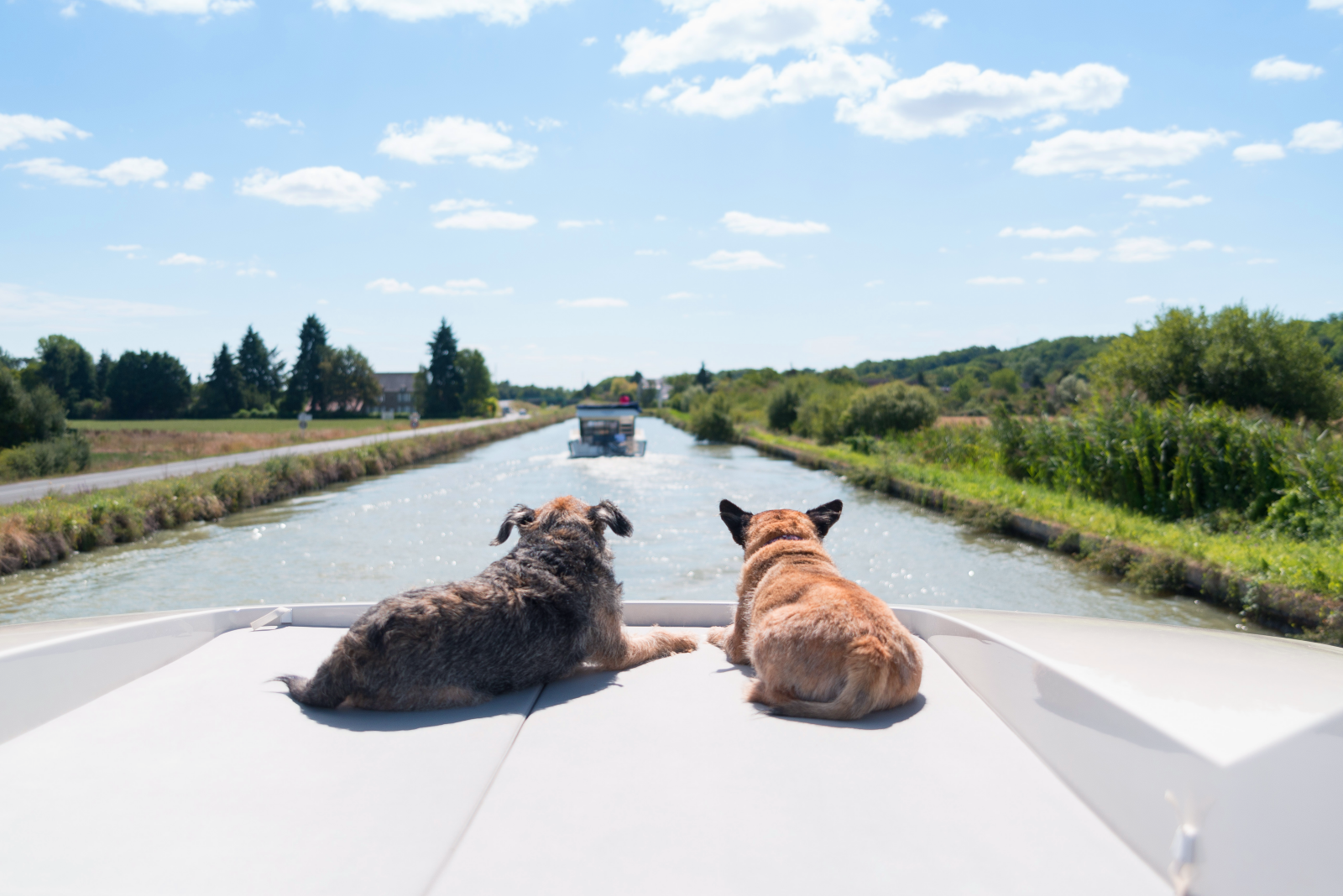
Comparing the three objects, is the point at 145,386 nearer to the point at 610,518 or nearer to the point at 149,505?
the point at 149,505

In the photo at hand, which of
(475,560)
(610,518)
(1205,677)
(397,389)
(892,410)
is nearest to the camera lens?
(1205,677)

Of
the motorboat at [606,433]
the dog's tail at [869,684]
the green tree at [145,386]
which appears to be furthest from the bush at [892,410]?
the green tree at [145,386]

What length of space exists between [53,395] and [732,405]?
47.9 metres

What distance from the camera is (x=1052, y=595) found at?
11102 millimetres

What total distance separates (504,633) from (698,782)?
1.19 m

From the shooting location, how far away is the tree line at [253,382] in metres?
73.4

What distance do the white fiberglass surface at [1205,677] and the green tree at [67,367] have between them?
276ft

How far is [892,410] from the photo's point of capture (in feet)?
116

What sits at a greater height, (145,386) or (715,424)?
(145,386)


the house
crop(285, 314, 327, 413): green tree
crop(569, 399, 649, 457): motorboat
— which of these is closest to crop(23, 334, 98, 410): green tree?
crop(285, 314, 327, 413): green tree

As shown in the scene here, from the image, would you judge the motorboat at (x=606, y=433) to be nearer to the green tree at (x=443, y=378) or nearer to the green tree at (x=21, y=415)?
the green tree at (x=21, y=415)

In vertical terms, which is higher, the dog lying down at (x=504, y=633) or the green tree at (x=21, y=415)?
the green tree at (x=21, y=415)

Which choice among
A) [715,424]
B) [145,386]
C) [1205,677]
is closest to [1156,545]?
[1205,677]

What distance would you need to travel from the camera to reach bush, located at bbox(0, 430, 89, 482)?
2175 centimetres
